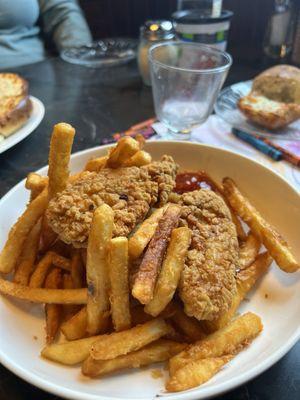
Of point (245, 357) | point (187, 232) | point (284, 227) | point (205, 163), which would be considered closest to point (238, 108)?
point (205, 163)

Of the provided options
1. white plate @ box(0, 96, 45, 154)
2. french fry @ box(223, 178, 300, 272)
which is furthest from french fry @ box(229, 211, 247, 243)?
white plate @ box(0, 96, 45, 154)

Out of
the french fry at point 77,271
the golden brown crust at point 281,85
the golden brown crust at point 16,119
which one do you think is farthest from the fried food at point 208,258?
the golden brown crust at point 281,85

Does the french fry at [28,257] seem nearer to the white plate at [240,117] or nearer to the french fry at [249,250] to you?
the french fry at [249,250]

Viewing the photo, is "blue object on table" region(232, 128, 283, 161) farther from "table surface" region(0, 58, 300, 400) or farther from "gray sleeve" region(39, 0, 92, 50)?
"gray sleeve" region(39, 0, 92, 50)

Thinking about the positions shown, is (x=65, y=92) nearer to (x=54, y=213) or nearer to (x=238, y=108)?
(x=238, y=108)

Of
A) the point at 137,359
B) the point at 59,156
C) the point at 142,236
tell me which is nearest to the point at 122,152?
the point at 59,156

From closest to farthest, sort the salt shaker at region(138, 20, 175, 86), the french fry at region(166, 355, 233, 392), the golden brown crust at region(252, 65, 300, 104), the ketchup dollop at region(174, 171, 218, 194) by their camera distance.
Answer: the french fry at region(166, 355, 233, 392) → the ketchup dollop at region(174, 171, 218, 194) → the golden brown crust at region(252, 65, 300, 104) → the salt shaker at region(138, 20, 175, 86)
